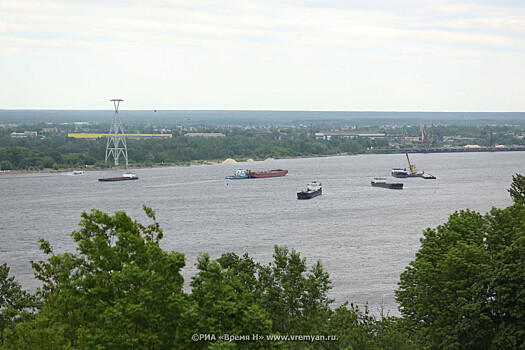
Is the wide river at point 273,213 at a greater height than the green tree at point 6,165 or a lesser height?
greater

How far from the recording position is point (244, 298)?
10.9 metres

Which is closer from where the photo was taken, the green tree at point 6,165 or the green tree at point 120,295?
the green tree at point 120,295

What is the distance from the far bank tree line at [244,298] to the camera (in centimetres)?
1036

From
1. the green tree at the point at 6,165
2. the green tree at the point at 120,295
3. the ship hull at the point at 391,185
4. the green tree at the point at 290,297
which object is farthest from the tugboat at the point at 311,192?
the green tree at the point at 120,295

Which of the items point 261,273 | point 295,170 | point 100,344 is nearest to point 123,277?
point 100,344

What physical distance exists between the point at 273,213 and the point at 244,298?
1561 inches

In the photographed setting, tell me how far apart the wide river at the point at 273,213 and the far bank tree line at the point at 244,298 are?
6.96m

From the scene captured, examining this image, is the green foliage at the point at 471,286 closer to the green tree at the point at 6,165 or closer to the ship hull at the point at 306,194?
the ship hull at the point at 306,194

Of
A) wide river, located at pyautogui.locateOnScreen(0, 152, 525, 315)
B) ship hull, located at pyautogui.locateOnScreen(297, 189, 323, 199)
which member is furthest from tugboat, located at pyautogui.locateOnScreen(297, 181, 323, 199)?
wide river, located at pyautogui.locateOnScreen(0, 152, 525, 315)

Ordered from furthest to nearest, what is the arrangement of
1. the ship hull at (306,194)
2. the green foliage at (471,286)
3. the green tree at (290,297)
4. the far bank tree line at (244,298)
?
the ship hull at (306,194), the green foliage at (471,286), the green tree at (290,297), the far bank tree line at (244,298)

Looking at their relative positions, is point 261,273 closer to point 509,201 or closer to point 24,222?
point 24,222

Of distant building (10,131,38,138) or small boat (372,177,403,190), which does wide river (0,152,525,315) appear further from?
distant building (10,131,38,138)

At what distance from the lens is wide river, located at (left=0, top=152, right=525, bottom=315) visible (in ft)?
104

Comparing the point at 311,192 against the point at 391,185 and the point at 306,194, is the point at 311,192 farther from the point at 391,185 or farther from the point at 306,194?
the point at 391,185
